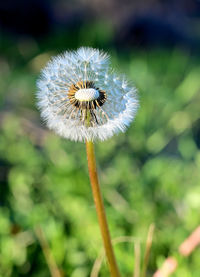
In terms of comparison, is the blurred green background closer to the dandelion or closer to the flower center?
the dandelion

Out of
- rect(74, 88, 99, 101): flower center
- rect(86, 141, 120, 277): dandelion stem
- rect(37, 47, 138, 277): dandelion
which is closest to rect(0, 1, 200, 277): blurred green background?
rect(86, 141, 120, 277): dandelion stem

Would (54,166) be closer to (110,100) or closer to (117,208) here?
(117,208)

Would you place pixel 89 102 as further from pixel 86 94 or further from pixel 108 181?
pixel 108 181

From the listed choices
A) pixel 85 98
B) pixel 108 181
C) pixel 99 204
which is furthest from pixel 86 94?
pixel 108 181

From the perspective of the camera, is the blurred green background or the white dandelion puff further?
the blurred green background

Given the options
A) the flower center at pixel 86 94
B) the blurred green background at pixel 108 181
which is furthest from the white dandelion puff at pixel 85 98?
the blurred green background at pixel 108 181

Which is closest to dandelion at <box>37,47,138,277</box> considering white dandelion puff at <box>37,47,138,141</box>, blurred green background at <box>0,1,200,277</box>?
white dandelion puff at <box>37,47,138,141</box>

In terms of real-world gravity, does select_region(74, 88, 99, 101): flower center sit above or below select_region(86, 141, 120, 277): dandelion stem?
above
